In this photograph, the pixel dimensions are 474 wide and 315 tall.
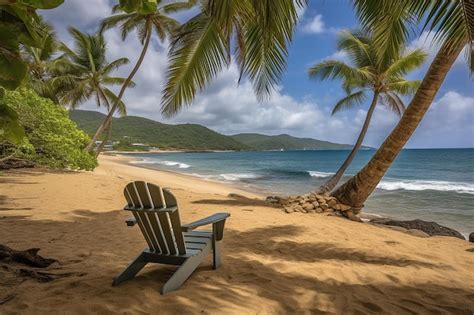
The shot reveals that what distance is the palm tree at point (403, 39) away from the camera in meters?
3.70

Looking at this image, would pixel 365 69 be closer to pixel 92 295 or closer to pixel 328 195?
pixel 328 195

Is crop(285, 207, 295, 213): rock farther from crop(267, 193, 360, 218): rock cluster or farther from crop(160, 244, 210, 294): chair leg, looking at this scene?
crop(160, 244, 210, 294): chair leg

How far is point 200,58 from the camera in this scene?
6473 mm

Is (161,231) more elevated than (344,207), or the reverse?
(161,231)

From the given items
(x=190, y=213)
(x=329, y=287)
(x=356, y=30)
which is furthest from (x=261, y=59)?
(x=356, y=30)

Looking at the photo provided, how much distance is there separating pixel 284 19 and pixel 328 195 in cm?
537

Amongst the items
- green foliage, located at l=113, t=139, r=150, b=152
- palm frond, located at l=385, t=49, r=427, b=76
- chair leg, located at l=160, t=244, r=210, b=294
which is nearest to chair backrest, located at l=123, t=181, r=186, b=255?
chair leg, located at l=160, t=244, r=210, b=294

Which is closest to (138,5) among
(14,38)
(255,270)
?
(14,38)

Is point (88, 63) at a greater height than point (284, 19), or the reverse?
point (88, 63)

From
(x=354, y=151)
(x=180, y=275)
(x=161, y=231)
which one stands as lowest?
(x=180, y=275)

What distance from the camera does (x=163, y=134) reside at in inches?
4587

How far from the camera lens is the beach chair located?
2838 millimetres

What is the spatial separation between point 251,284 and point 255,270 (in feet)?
1.48

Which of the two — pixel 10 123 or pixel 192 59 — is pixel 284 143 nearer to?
pixel 192 59
